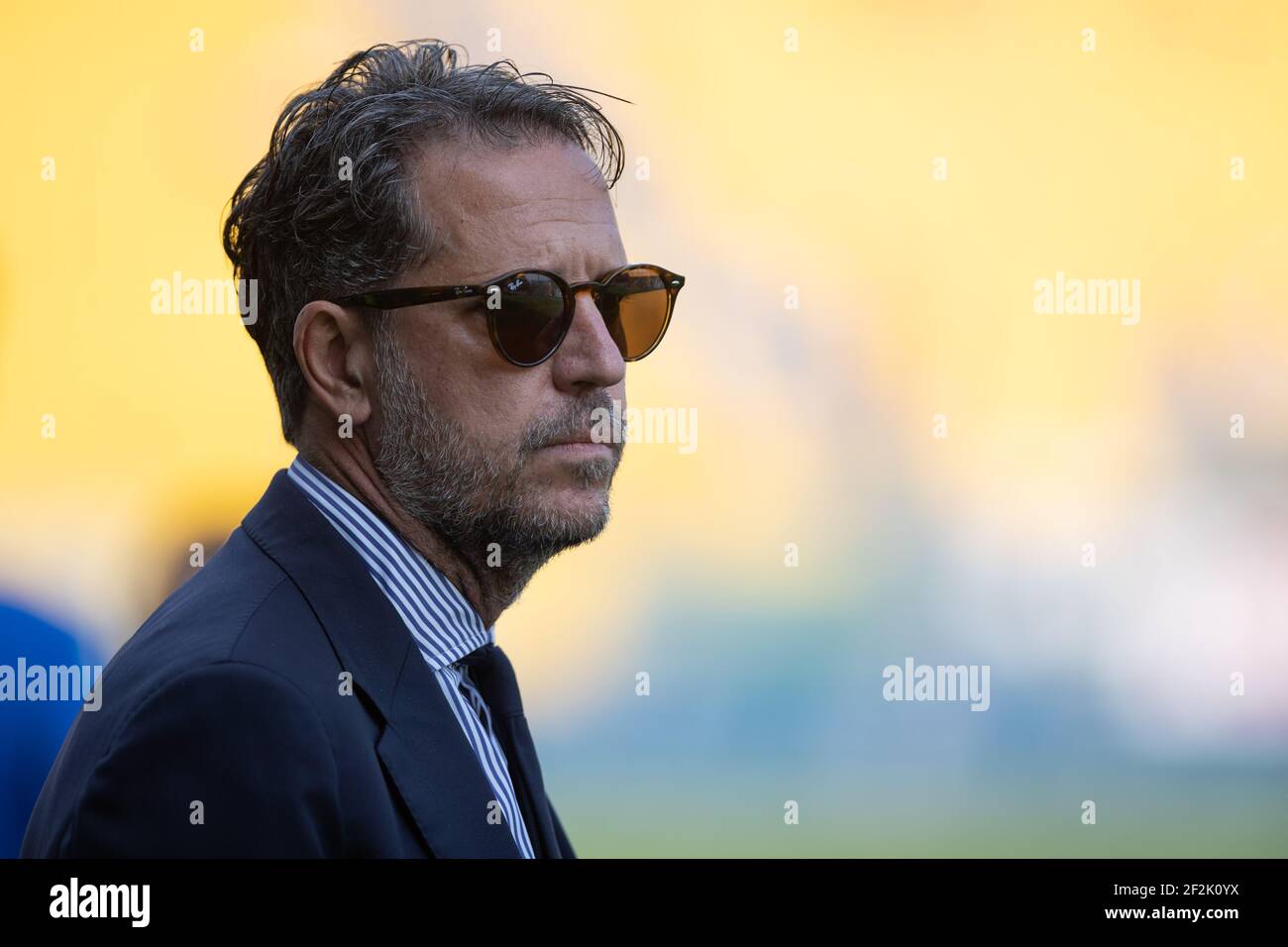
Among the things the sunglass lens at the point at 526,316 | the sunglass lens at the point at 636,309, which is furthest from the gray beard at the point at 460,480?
the sunglass lens at the point at 636,309

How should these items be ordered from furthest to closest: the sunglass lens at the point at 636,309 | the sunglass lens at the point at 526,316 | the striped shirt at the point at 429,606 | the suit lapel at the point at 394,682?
the sunglass lens at the point at 636,309 < the sunglass lens at the point at 526,316 < the striped shirt at the point at 429,606 < the suit lapel at the point at 394,682

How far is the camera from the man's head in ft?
7.26

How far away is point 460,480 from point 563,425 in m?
0.22

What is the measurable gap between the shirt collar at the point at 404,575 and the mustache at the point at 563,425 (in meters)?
0.28

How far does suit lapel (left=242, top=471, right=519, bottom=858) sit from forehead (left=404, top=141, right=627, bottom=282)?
540 mm

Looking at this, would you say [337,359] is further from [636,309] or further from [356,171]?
[636,309]

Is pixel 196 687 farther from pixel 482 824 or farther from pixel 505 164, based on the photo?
pixel 505 164

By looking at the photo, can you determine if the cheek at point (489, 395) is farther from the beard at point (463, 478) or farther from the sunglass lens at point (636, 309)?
the sunglass lens at point (636, 309)

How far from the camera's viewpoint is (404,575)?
214 centimetres

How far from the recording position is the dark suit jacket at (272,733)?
158 centimetres

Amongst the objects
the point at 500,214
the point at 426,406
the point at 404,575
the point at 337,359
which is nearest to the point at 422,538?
the point at 404,575

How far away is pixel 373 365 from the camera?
2246mm

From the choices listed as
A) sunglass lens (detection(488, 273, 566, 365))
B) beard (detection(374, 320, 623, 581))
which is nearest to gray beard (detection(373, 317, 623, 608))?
beard (detection(374, 320, 623, 581))
